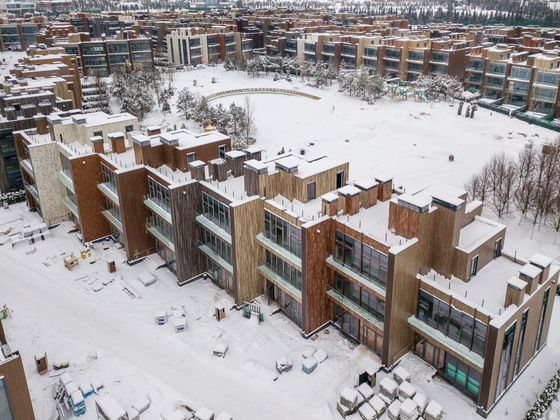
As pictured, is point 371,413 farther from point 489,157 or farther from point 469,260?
point 489,157

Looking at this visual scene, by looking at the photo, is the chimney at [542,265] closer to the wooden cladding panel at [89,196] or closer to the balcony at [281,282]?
the balcony at [281,282]

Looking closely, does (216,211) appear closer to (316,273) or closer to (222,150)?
(222,150)

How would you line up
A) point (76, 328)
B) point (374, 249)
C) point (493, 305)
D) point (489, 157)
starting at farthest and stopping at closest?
point (489, 157) < point (76, 328) < point (374, 249) < point (493, 305)

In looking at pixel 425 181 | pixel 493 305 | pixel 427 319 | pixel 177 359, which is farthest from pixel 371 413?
pixel 425 181

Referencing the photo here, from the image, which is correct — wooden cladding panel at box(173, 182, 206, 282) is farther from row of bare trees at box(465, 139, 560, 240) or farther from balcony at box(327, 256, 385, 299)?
row of bare trees at box(465, 139, 560, 240)

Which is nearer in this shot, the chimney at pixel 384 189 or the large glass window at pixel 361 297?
the large glass window at pixel 361 297

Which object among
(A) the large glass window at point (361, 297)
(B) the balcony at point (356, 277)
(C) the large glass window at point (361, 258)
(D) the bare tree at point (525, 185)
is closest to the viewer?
(C) the large glass window at point (361, 258)

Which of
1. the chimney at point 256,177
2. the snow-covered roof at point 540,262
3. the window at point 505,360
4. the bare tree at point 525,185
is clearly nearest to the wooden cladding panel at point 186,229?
the chimney at point 256,177

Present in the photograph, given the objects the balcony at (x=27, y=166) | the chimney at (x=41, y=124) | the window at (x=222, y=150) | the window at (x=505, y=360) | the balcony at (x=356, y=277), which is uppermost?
the chimney at (x=41, y=124)
